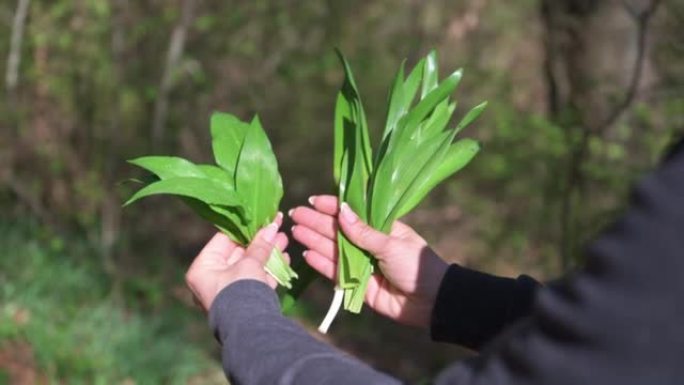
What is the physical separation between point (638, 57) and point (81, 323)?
326 cm

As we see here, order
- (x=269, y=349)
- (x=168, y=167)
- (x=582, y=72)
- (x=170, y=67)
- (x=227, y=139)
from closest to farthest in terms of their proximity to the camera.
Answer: (x=269, y=349) < (x=168, y=167) < (x=227, y=139) < (x=582, y=72) < (x=170, y=67)

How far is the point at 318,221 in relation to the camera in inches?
88.1

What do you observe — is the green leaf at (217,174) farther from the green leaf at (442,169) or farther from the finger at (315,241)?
the green leaf at (442,169)

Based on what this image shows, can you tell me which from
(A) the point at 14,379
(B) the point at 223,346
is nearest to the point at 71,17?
(A) the point at 14,379

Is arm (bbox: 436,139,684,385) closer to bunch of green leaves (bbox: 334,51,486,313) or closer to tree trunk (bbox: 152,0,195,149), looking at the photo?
bunch of green leaves (bbox: 334,51,486,313)

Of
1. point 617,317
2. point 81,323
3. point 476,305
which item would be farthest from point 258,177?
point 81,323

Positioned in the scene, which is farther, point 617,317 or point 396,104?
point 396,104

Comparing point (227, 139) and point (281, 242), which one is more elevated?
point (227, 139)

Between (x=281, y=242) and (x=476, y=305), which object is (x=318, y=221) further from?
(x=476, y=305)

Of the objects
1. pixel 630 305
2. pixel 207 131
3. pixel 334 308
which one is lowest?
pixel 207 131

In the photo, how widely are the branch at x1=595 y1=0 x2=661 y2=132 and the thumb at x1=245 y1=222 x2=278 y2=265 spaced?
3578 mm

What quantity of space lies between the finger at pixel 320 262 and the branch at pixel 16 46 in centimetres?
489

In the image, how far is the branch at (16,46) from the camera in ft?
22.0

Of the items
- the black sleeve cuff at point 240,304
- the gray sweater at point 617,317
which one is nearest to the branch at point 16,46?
the black sleeve cuff at point 240,304
